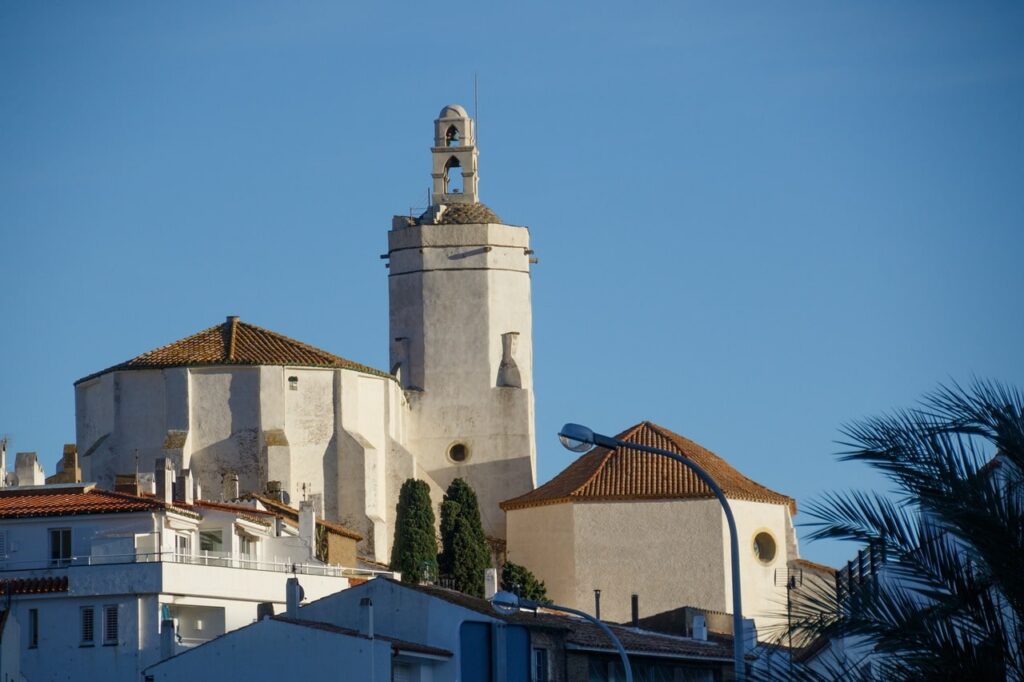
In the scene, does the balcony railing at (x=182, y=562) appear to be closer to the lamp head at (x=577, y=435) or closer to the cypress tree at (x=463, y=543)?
the cypress tree at (x=463, y=543)

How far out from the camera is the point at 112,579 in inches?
1935

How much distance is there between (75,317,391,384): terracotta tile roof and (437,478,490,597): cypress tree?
7.10 meters

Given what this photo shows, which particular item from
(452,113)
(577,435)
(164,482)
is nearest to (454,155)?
(452,113)

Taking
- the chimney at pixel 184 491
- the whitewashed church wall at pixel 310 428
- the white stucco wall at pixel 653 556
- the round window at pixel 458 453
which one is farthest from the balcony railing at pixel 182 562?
the round window at pixel 458 453

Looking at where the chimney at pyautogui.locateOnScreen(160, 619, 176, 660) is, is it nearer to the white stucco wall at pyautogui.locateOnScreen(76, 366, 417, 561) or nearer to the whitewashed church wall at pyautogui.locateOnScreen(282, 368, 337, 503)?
the white stucco wall at pyautogui.locateOnScreen(76, 366, 417, 561)

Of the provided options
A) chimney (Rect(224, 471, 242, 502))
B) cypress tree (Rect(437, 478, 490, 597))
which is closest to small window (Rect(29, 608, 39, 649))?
cypress tree (Rect(437, 478, 490, 597))

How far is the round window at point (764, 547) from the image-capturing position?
72812 mm

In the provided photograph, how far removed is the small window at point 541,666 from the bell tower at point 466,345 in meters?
35.7

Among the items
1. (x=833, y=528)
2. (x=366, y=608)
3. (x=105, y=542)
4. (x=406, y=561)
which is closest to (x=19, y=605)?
(x=105, y=542)

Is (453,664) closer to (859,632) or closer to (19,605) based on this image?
(19,605)

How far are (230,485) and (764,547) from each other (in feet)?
55.1

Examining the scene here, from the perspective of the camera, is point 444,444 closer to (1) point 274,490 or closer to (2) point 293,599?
(1) point 274,490

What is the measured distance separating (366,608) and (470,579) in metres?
26.7

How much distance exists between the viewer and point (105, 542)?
50.0 m
